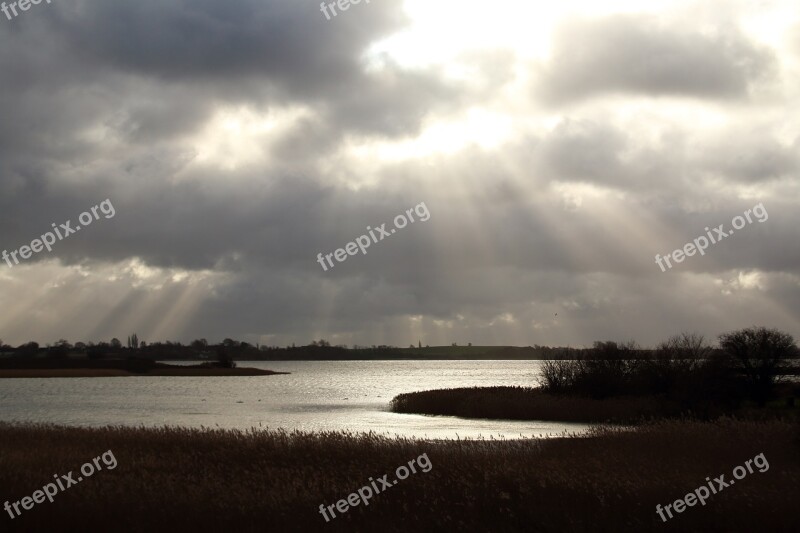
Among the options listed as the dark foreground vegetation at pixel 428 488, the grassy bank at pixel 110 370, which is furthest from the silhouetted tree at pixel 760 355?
the grassy bank at pixel 110 370

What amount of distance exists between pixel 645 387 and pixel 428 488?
51.5 metres

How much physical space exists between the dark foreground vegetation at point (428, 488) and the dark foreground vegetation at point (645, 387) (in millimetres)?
29916

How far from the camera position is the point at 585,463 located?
64.2 feet

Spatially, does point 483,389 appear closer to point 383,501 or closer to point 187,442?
point 187,442

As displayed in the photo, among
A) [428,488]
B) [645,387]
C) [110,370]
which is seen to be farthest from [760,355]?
[110,370]

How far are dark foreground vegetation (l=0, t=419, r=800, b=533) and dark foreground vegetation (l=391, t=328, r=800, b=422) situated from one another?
98.2 ft

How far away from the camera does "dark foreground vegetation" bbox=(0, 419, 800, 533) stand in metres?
13.8

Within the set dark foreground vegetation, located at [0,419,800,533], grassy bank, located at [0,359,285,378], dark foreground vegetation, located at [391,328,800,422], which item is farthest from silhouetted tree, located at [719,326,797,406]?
grassy bank, located at [0,359,285,378]

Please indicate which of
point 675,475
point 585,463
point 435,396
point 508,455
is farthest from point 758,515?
point 435,396

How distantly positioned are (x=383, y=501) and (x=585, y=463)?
22.2 feet

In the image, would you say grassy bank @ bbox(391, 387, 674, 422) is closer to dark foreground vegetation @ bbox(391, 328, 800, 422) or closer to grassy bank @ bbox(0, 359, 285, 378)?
dark foreground vegetation @ bbox(391, 328, 800, 422)

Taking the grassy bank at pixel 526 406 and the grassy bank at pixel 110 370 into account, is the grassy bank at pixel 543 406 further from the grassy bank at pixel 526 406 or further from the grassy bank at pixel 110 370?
the grassy bank at pixel 110 370

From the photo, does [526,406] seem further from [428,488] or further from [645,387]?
[428,488]

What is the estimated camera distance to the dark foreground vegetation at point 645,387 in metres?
54.1
